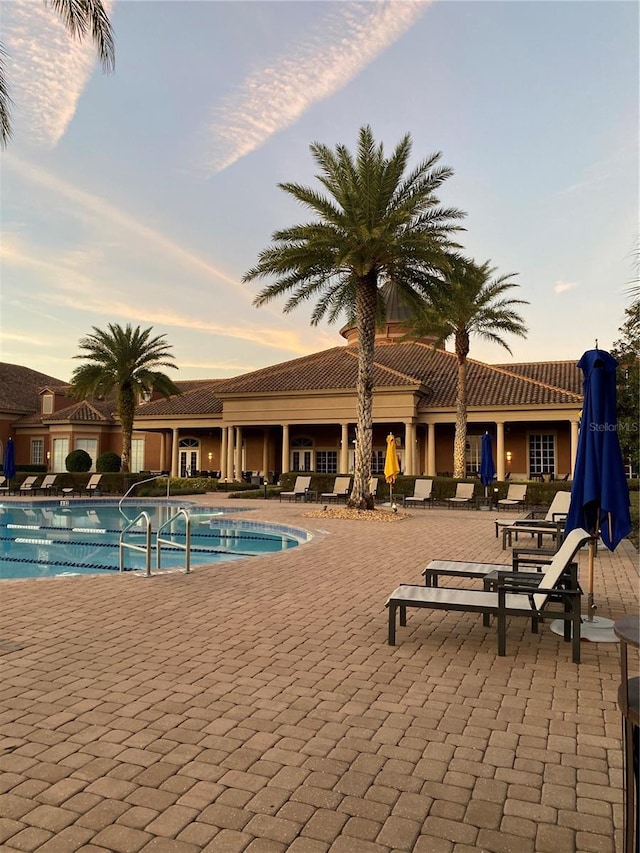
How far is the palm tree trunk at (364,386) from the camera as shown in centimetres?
1897

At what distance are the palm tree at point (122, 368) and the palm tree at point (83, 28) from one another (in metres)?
25.4

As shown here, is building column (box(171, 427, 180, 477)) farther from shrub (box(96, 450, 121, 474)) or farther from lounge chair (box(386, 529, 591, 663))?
lounge chair (box(386, 529, 591, 663))

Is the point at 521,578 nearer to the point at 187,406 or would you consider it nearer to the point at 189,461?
the point at 187,406

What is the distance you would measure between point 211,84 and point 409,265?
26.1 ft

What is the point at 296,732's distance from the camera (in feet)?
12.9

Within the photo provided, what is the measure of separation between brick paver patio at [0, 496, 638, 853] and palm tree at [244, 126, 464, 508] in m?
12.6

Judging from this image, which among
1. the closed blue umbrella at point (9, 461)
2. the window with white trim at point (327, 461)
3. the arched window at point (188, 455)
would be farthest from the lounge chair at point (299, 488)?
the closed blue umbrella at point (9, 461)

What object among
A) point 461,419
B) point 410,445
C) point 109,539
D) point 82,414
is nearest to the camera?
point 109,539

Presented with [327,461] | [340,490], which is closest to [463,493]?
[340,490]

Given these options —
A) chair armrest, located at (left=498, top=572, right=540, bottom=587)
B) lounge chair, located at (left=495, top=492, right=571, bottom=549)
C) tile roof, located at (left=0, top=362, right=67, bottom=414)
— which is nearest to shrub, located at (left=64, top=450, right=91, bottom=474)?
tile roof, located at (left=0, top=362, right=67, bottom=414)

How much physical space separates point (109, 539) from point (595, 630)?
12.9m

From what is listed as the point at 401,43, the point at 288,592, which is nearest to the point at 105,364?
the point at 401,43

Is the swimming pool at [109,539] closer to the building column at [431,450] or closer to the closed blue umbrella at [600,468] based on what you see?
the closed blue umbrella at [600,468]

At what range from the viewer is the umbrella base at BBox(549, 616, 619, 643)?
6110 millimetres
